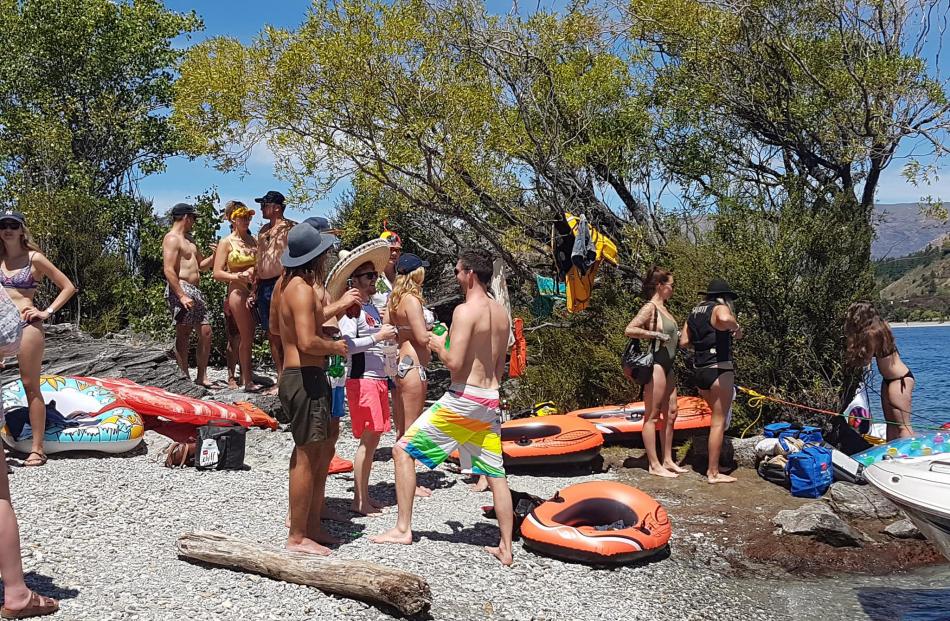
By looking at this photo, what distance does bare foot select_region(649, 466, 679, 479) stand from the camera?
827cm

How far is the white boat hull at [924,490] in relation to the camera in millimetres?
5422

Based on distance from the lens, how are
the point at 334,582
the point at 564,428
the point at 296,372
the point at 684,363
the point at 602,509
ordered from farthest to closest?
the point at 684,363 → the point at 564,428 → the point at 602,509 → the point at 296,372 → the point at 334,582

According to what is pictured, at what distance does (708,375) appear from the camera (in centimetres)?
786

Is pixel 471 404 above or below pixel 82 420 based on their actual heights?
above

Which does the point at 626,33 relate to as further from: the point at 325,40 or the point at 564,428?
the point at 564,428

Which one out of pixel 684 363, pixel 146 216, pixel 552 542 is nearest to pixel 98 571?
pixel 552 542

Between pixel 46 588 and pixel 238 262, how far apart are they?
5.00 metres

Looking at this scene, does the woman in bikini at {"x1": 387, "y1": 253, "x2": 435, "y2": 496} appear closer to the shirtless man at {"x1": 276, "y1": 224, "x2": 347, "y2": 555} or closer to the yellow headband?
the shirtless man at {"x1": 276, "y1": 224, "x2": 347, "y2": 555}

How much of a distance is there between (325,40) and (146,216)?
9.56m

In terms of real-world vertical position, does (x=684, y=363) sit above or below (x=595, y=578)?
above

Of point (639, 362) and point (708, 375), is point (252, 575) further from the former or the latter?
point (708, 375)

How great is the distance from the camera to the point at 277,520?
19.0ft

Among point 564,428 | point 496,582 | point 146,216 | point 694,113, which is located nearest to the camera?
point 496,582

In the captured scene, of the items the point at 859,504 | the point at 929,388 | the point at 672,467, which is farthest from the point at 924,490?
the point at 929,388
